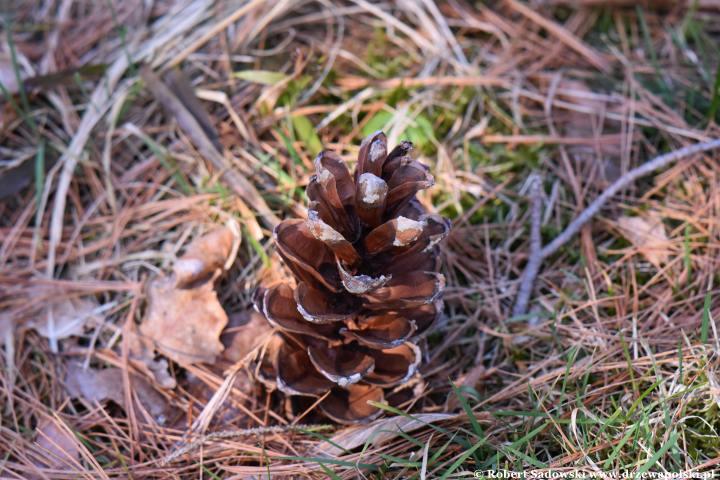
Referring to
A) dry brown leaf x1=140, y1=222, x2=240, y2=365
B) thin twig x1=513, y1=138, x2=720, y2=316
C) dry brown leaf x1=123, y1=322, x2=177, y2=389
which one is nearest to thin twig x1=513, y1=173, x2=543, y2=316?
thin twig x1=513, y1=138, x2=720, y2=316

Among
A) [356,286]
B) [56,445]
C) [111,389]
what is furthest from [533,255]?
[56,445]

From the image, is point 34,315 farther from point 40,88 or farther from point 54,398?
point 40,88

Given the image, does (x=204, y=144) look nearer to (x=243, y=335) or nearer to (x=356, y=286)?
→ (x=243, y=335)

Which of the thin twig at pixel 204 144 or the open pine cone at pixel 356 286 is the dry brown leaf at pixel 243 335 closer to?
the open pine cone at pixel 356 286

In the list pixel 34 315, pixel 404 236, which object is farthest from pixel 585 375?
pixel 34 315

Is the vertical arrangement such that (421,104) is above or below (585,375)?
above
